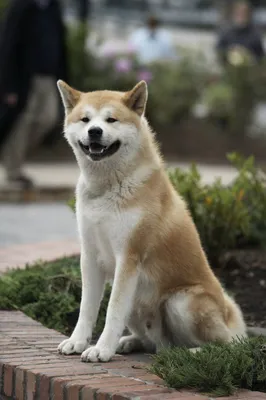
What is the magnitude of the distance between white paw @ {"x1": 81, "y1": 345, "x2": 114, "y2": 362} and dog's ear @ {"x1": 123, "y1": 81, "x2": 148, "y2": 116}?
1.12 meters

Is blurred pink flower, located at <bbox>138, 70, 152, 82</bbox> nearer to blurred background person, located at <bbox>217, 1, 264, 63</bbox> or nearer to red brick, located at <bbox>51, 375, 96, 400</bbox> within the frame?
blurred background person, located at <bbox>217, 1, 264, 63</bbox>

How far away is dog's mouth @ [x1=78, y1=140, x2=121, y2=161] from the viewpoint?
4738 mm

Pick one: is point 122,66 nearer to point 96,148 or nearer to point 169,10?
point 96,148

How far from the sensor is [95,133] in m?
4.71

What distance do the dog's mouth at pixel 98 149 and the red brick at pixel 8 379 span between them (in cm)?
102

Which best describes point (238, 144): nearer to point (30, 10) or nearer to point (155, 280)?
point (30, 10)

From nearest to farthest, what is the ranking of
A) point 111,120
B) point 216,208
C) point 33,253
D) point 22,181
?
point 111,120 → point 216,208 → point 33,253 → point 22,181

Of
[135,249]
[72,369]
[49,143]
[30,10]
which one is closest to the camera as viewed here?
[72,369]

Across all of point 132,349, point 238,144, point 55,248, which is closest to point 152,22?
point 238,144

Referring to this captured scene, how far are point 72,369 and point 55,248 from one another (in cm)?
319

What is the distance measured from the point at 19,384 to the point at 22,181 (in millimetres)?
8666

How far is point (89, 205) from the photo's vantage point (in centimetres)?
490

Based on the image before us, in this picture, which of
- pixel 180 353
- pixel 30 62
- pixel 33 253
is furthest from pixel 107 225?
pixel 30 62

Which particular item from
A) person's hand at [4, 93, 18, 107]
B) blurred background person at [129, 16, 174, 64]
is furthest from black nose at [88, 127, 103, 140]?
blurred background person at [129, 16, 174, 64]
